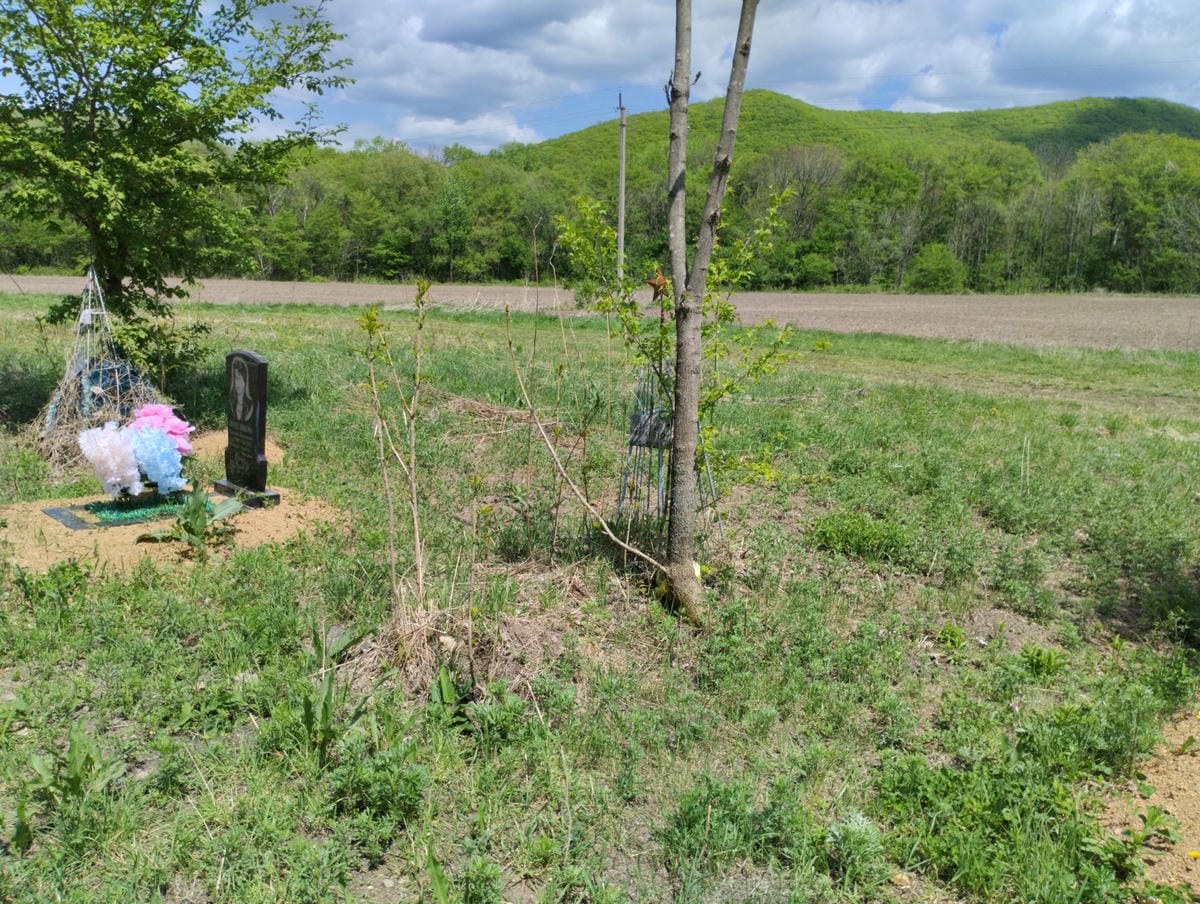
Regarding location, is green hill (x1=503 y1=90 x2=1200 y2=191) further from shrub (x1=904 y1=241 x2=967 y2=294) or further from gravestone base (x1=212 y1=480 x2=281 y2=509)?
gravestone base (x1=212 y1=480 x2=281 y2=509)

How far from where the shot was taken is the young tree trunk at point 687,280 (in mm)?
5020

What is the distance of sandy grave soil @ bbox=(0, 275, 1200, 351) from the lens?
29969 mm

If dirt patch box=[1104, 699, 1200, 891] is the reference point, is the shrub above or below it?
above

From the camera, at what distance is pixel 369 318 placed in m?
4.41

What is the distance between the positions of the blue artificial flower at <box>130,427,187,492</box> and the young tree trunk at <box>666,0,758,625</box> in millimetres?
4122

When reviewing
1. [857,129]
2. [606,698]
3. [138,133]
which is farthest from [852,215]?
[606,698]

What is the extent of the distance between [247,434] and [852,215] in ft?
278

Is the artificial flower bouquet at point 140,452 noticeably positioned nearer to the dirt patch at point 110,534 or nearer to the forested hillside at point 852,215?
the dirt patch at point 110,534

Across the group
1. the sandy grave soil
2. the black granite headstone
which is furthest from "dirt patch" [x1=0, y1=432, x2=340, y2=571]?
the sandy grave soil

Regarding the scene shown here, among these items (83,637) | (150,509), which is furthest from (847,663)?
(150,509)

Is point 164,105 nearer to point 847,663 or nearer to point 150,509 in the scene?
point 150,509

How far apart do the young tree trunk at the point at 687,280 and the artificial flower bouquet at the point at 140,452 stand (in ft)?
13.6

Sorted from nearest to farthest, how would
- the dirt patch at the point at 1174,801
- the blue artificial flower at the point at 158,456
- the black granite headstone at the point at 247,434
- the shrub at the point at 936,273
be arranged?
the dirt patch at the point at 1174,801
the blue artificial flower at the point at 158,456
the black granite headstone at the point at 247,434
the shrub at the point at 936,273

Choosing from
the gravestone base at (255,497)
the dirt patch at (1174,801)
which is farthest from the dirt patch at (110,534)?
the dirt patch at (1174,801)
